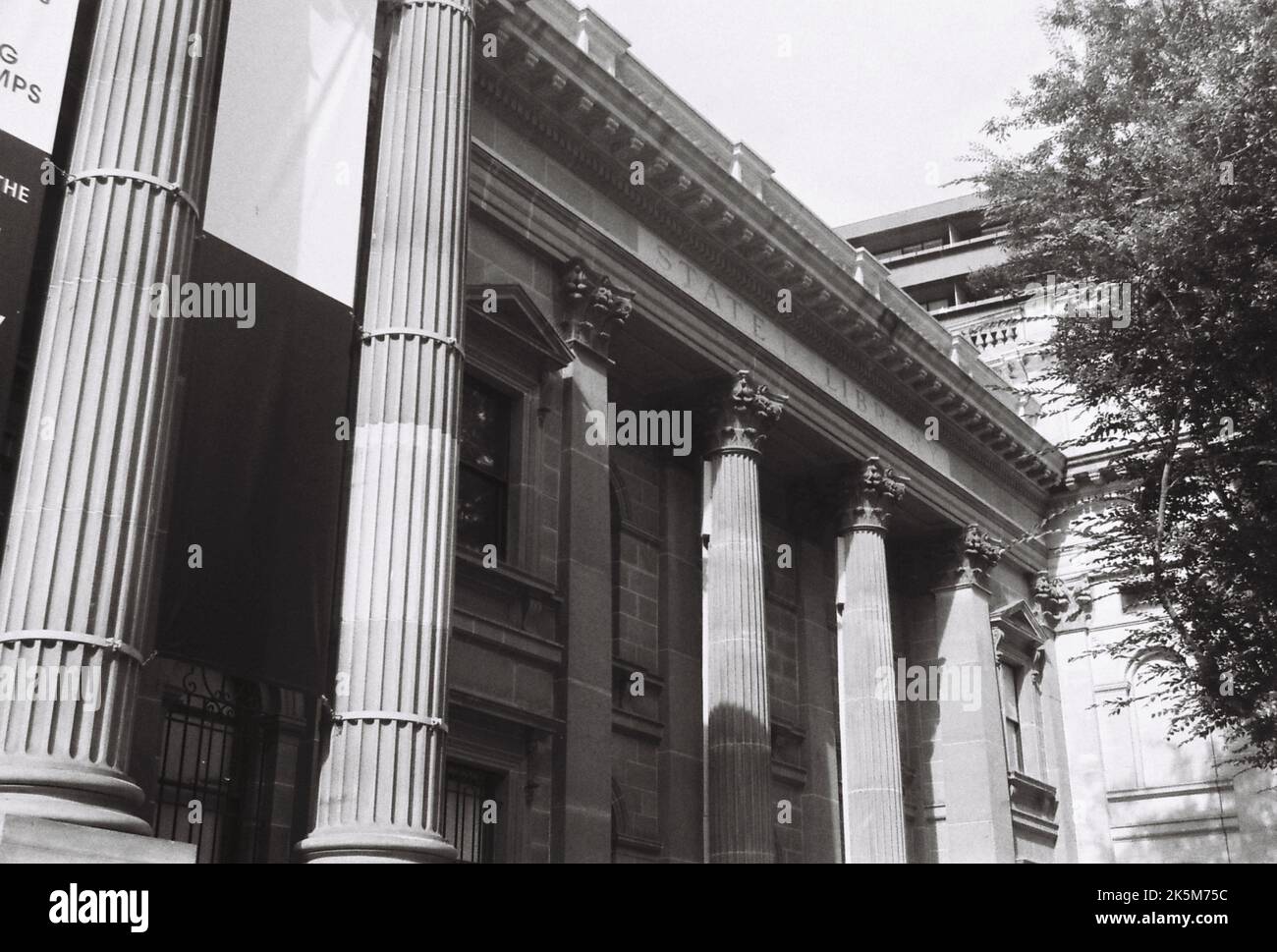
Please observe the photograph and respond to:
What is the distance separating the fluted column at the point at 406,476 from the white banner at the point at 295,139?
0.42 meters

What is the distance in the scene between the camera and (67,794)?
28.1ft

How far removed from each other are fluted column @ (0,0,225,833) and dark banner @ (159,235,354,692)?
0.49 m

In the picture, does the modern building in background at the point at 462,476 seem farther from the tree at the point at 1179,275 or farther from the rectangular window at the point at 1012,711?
the tree at the point at 1179,275

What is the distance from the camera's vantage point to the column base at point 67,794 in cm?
838

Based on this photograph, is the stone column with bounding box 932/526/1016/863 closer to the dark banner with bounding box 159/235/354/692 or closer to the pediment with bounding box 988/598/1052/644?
the pediment with bounding box 988/598/1052/644

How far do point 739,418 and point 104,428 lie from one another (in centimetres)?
1275

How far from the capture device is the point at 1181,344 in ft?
57.2

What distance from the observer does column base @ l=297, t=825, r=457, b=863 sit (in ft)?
34.2

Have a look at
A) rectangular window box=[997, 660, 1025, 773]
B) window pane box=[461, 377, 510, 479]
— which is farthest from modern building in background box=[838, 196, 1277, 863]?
window pane box=[461, 377, 510, 479]

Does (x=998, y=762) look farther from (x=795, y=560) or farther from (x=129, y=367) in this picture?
(x=129, y=367)

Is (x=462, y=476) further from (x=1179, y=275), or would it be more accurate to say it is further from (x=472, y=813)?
(x=1179, y=275)
